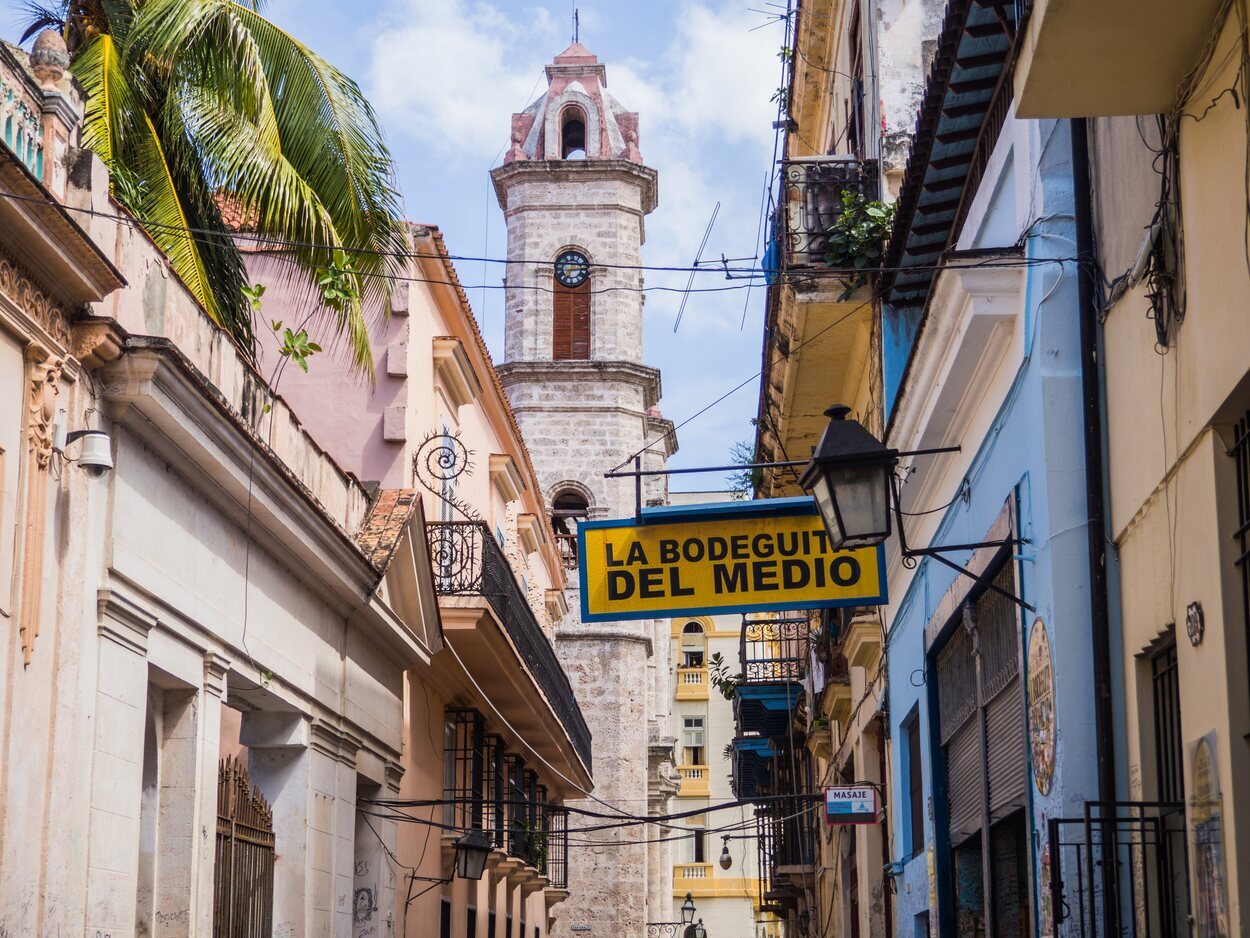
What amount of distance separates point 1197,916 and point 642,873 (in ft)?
123

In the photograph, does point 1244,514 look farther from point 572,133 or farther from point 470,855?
point 572,133

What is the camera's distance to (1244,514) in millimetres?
5492

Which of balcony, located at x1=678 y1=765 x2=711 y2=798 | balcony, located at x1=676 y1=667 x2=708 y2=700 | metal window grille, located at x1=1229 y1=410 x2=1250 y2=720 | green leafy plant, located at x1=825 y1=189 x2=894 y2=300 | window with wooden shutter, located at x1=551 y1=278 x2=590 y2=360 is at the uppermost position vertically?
window with wooden shutter, located at x1=551 y1=278 x2=590 y2=360

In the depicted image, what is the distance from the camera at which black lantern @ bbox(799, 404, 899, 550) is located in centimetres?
772

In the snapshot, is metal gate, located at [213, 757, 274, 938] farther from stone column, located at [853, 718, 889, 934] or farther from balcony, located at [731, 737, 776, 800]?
balcony, located at [731, 737, 776, 800]

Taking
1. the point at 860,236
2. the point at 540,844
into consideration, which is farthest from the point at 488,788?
the point at 860,236

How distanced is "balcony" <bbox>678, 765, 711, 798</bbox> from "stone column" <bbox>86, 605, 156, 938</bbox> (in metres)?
53.6

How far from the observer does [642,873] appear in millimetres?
42531

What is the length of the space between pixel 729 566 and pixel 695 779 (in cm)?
5318

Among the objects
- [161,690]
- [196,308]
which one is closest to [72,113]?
[196,308]

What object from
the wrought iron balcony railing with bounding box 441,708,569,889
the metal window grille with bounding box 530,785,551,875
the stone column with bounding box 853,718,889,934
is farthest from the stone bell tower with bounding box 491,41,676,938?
→ the stone column with bounding box 853,718,889,934

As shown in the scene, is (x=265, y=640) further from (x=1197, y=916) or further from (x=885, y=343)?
(x=1197, y=916)

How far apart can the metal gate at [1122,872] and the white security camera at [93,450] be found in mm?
4804

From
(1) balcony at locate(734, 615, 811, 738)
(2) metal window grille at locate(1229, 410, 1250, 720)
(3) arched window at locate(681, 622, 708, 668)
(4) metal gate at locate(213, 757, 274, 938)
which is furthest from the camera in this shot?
(3) arched window at locate(681, 622, 708, 668)
